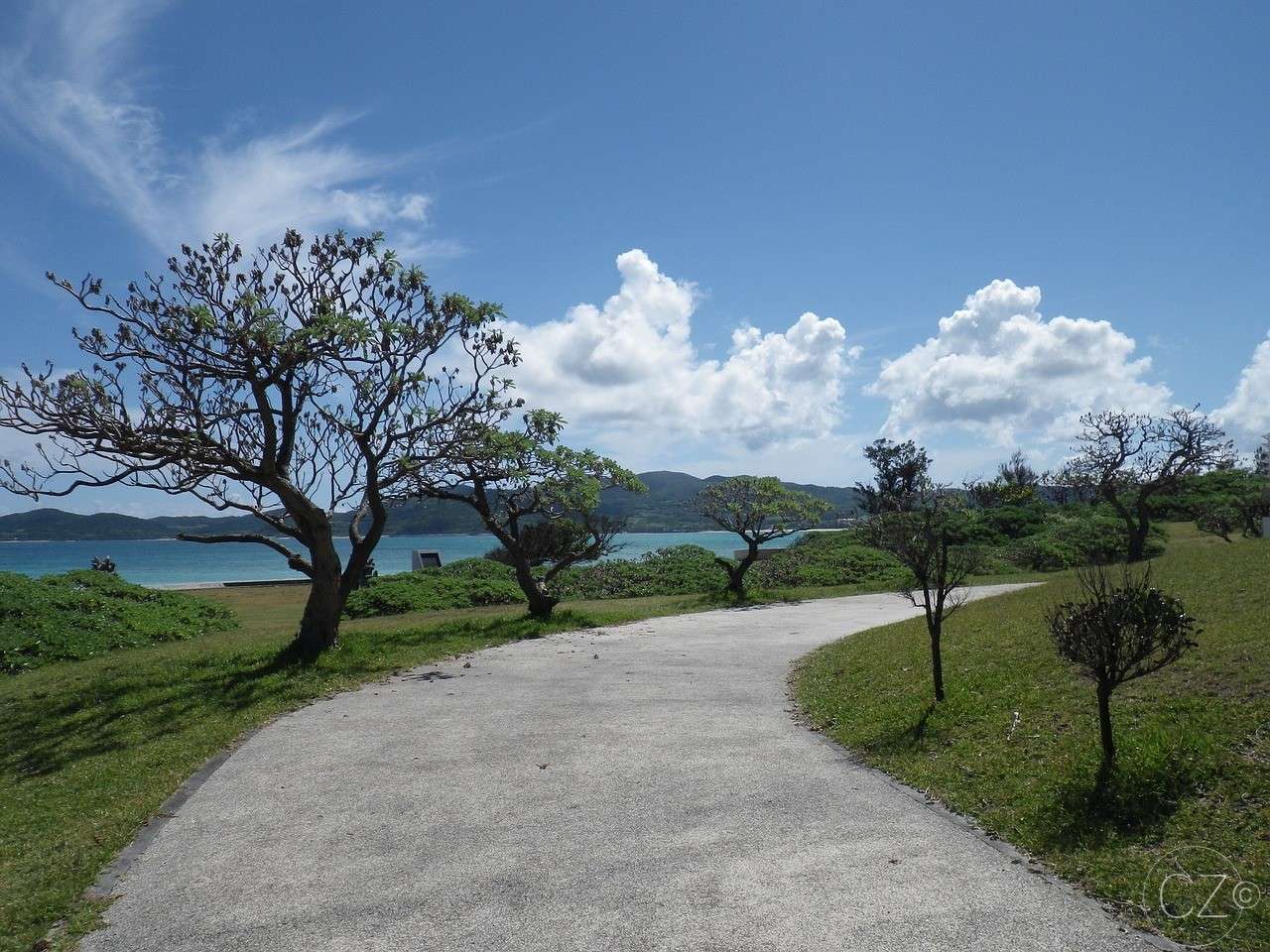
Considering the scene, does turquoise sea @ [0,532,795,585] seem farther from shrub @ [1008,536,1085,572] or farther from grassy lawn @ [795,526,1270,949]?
grassy lawn @ [795,526,1270,949]

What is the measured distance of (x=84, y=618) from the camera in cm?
1955

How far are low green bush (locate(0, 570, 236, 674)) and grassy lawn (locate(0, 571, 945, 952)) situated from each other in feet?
2.49

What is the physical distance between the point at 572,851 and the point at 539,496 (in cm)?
1475

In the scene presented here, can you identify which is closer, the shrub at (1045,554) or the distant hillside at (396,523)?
the shrub at (1045,554)

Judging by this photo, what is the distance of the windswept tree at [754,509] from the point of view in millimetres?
26672

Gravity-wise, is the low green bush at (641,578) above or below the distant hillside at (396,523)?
below

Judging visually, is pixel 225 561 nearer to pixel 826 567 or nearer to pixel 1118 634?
pixel 826 567

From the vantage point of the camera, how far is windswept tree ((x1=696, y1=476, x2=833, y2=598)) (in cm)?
2667

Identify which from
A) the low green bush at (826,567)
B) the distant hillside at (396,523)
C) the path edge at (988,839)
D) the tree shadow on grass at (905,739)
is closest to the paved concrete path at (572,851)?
the path edge at (988,839)

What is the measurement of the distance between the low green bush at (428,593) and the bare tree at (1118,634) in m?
20.7

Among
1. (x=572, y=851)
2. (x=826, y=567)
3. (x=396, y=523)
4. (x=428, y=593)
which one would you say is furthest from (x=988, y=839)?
(x=396, y=523)

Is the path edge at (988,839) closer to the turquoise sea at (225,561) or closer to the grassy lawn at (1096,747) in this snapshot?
the grassy lawn at (1096,747)

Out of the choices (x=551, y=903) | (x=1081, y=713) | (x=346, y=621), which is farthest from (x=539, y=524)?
(x=551, y=903)

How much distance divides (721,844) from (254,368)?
11669mm
